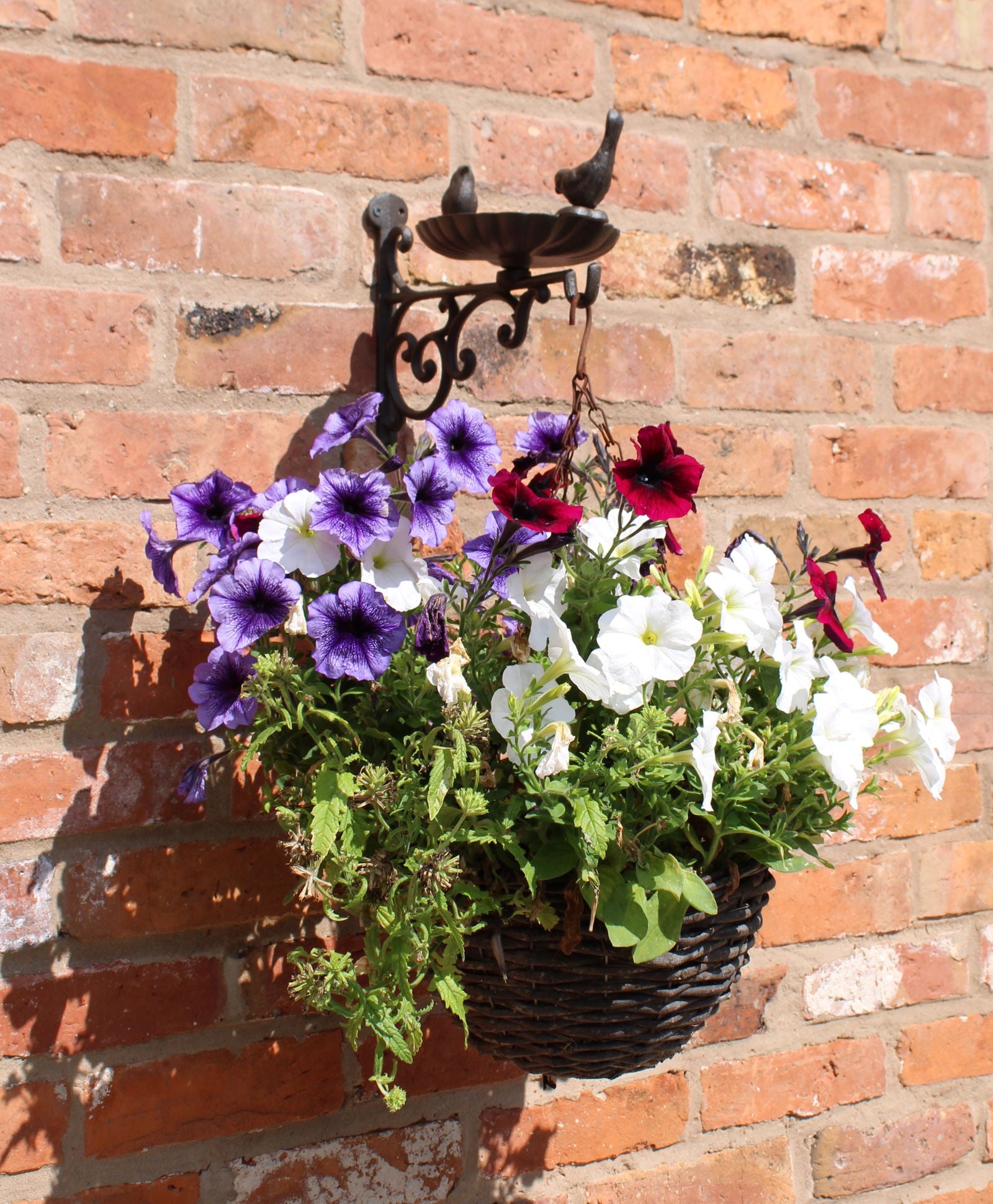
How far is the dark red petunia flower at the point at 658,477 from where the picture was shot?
764mm

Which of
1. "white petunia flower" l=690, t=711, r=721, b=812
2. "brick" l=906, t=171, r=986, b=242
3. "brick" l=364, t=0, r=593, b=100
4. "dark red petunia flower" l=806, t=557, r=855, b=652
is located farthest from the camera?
"brick" l=906, t=171, r=986, b=242

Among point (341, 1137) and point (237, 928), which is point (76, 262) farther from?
point (341, 1137)

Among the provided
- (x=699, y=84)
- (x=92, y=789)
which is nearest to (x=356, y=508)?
(x=92, y=789)

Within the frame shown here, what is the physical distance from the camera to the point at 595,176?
2.75ft

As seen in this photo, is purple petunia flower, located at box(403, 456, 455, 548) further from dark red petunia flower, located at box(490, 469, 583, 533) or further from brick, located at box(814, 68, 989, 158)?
brick, located at box(814, 68, 989, 158)

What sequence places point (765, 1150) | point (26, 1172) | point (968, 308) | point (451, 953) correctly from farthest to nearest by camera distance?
1. point (968, 308)
2. point (765, 1150)
3. point (26, 1172)
4. point (451, 953)

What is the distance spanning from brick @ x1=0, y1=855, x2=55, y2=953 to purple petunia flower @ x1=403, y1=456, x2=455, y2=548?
1.51 feet

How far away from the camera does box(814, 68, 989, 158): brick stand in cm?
126

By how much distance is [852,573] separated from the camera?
1.29 m

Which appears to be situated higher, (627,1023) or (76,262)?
(76,262)

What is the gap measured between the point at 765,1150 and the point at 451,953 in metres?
0.67

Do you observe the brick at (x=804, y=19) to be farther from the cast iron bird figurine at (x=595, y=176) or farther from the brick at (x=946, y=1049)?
the brick at (x=946, y=1049)

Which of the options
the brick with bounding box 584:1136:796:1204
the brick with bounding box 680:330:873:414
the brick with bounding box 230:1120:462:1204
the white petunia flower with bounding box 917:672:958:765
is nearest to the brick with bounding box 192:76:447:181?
the brick with bounding box 680:330:873:414

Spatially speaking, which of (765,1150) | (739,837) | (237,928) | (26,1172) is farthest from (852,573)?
(26,1172)
